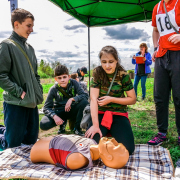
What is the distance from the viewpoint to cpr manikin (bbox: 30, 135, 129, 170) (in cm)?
176

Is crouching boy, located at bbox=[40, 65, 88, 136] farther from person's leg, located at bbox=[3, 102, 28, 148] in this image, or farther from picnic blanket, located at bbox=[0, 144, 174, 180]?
picnic blanket, located at bbox=[0, 144, 174, 180]

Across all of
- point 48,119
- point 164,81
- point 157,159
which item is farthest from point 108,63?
point 48,119

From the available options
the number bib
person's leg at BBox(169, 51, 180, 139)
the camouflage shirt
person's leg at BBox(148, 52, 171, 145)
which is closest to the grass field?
Result: person's leg at BBox(148, 52, 171, 145)

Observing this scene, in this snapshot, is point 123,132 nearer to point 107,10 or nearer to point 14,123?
point 14,123

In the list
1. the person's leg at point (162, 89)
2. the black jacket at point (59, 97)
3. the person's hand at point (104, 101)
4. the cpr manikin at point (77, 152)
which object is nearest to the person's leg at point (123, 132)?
the person's hand at point (104, 101)

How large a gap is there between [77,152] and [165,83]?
4.85ft

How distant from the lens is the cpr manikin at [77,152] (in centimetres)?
176

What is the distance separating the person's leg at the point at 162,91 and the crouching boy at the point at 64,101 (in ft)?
4.50

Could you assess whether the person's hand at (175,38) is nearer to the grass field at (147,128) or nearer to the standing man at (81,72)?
the grass field at (147,128)

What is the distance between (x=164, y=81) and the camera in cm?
256

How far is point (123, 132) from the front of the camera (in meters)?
2.38

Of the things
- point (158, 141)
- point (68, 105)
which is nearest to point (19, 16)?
point (68, 105)

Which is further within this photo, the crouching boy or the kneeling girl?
the crouching boy

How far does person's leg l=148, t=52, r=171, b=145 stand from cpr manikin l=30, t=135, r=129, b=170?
1071 mm
